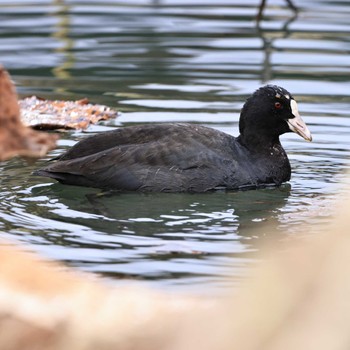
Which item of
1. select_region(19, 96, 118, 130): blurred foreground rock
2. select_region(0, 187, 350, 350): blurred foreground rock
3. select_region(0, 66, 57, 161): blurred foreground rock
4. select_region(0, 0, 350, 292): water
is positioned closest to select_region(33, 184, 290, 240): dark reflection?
select_region(0, 0, 350, 292): water

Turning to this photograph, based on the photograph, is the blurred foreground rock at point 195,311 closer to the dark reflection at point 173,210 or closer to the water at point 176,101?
the water at point 176,101

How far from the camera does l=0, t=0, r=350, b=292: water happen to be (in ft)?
20.6

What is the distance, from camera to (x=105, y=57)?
1376cm

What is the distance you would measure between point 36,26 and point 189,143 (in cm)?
834

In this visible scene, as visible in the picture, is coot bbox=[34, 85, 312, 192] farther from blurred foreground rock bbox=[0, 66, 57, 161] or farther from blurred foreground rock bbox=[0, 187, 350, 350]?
blurred foreground rock bbox=[0, 187, 350, 350]

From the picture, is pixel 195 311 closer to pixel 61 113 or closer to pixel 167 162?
pixel 167 162

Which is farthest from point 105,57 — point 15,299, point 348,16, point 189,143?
point 15,299

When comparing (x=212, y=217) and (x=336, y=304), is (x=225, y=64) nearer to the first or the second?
(x=212, y=217)

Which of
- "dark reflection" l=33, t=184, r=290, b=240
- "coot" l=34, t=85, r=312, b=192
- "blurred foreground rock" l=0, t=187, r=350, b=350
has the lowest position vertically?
"dark reflection" l=33, t=184, r=290, b=240

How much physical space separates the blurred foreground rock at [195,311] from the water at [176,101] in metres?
3.19

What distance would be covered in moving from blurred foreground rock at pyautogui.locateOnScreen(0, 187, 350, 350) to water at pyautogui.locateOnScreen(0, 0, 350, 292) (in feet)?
10.5

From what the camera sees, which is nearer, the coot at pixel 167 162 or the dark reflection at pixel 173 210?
the dark reflection at pixel 173 210

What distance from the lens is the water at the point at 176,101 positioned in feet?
20.6

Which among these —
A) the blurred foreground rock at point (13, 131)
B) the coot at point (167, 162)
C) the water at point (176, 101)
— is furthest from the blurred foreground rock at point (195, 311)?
the coot at point (167, 162)
